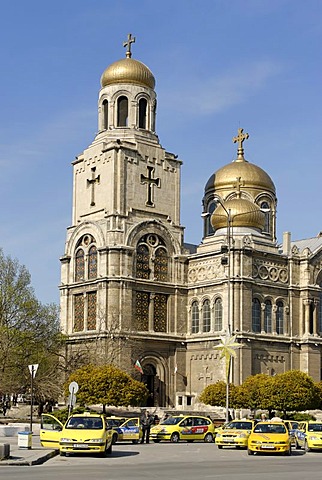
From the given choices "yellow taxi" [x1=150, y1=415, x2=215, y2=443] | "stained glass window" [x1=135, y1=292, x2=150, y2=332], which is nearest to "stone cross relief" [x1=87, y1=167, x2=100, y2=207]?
"stained glass window" [x1=135, y1=292, x2=150, y2=332]

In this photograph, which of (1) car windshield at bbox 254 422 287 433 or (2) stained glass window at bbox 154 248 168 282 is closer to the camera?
(1) car windshield at bbox 254 422 287 433

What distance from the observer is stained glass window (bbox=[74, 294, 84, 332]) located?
72000 mm

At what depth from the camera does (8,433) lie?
44.3 metres

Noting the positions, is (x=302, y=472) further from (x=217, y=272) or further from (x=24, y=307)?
(x=217, y=272)

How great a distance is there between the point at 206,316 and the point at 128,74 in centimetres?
2168

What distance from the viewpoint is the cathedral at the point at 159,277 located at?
6875 centimetres

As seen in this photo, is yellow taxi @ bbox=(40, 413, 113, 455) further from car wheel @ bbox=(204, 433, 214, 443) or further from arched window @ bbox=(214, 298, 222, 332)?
arched window @ bbox=(214, 298, 222, 332)

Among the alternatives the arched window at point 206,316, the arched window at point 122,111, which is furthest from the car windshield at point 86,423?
the arched window at point 122,111

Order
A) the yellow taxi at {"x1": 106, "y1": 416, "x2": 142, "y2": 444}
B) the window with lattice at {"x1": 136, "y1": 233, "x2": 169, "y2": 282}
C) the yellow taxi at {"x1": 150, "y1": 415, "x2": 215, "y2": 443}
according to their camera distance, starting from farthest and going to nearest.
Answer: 1. the window with lattice at {"x1": 136, "y1": 233, "x2": 169, "y2": 282}
2. the yellow taxi at {"x1": 150, "y1": 415, "x2": 215, "y2": 443}
3. the yellow taxi at {"x1": 106, "y1": 416, "x2": 142, "y2": 444}

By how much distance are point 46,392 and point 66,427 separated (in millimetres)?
30065

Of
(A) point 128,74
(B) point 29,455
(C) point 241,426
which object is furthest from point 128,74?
(B) point 29,455

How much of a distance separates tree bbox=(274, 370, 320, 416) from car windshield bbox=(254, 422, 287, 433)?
27247 millimetres

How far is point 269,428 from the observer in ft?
111

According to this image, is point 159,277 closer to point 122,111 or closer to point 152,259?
point 152,259
